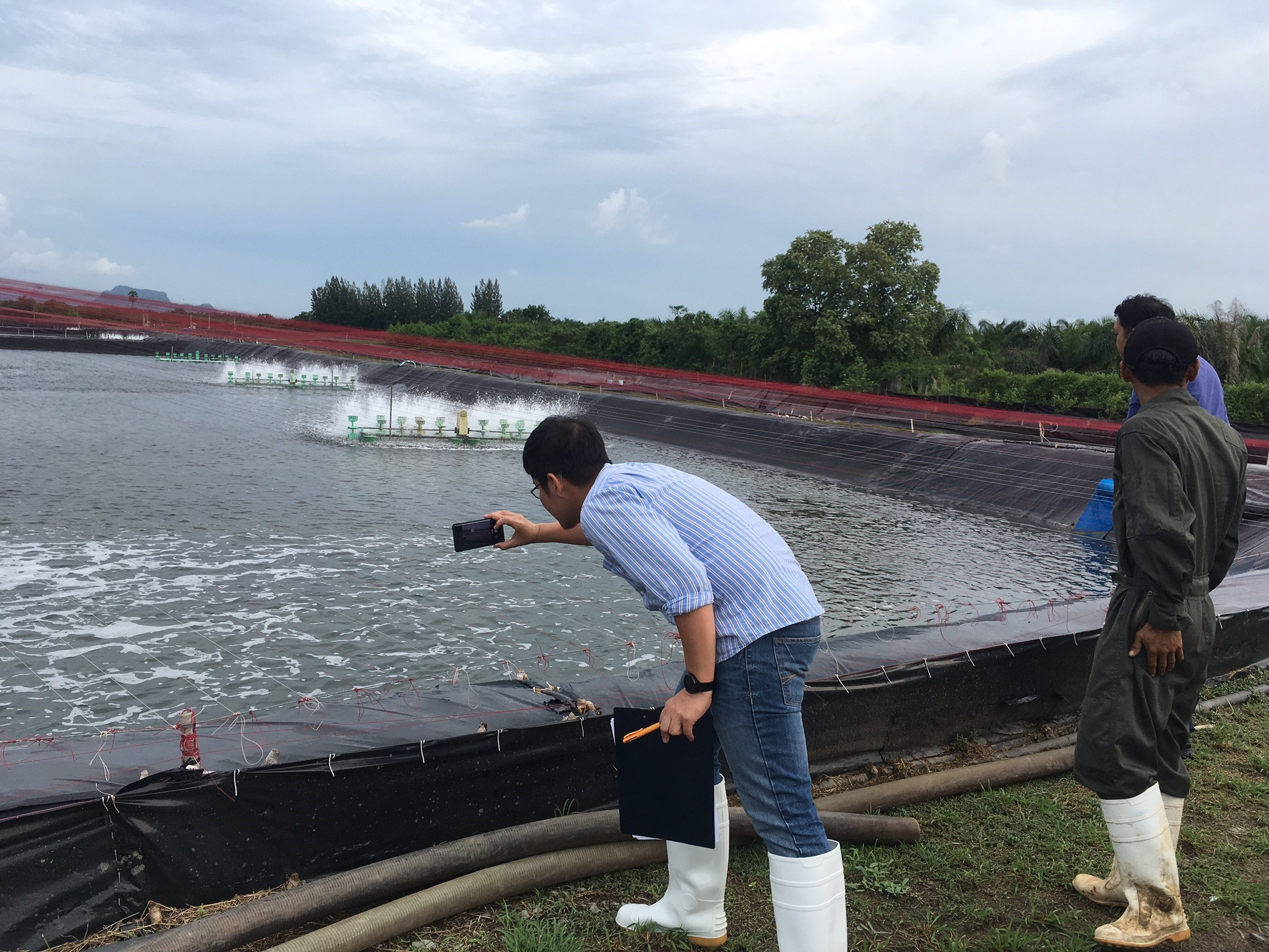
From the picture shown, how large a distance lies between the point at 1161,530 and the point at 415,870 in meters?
2.40

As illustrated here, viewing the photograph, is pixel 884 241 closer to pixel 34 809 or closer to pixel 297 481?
pixel 297 481

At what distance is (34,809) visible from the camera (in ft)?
8.41

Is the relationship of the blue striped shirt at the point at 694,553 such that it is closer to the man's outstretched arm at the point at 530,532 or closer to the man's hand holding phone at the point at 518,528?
the man's outstretched arm at the point at 530,532

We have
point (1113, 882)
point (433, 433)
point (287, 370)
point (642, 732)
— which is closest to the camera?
point (642, 732)

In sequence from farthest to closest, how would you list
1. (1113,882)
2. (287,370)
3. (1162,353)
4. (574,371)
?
(287,370) < (574,371) < (1113,882) < (1162,353)

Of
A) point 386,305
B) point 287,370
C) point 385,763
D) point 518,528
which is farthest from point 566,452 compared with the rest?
point 386,305

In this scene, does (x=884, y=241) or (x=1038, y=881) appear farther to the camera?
(x=884, y=241)

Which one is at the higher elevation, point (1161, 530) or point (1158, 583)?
point (1161, 530)

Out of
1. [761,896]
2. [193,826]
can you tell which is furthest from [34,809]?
[761,896]

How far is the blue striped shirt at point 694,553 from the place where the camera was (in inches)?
85.0

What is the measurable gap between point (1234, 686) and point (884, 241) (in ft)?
96.0

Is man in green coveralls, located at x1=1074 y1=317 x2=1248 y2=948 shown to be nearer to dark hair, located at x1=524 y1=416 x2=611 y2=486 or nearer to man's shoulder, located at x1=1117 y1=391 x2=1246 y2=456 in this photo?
man's shoulder, located at x1=1117 y1=391 x2=1246 y2=456

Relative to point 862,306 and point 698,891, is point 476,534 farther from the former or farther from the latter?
point 862,306

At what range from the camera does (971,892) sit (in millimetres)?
3076
